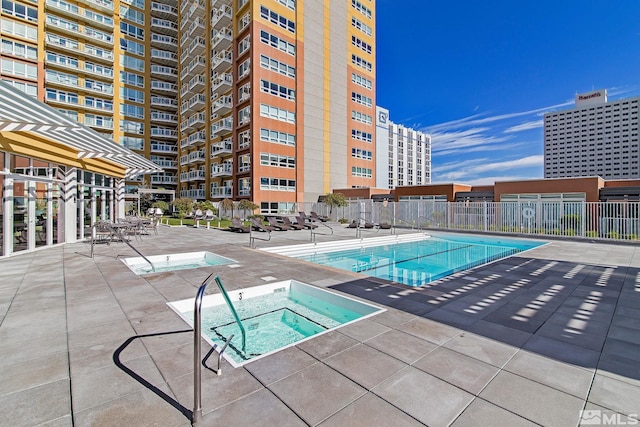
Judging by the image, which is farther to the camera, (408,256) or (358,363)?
(408,256)

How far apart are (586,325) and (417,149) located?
103 m

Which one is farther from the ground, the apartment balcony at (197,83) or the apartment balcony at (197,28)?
the apartment balcony at (197,28)

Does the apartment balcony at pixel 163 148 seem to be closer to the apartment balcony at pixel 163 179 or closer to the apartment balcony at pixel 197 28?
the apartment balcony at pixel 163 179

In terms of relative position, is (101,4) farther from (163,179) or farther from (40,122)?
(40,122)

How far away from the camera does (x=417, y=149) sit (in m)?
101

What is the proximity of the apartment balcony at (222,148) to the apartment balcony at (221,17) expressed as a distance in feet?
46.6

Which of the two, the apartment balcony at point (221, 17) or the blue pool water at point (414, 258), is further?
the apartment balcony at point (221, 17)

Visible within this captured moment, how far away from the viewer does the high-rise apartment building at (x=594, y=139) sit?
85.3 m

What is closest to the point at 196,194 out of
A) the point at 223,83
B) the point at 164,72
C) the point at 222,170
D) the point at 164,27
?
the point at 222,170

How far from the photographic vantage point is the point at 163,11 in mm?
47812


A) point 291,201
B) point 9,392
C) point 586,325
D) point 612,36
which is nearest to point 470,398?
point 586,325

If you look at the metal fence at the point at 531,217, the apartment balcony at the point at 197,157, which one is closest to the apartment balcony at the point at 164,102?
the apartment balcony at the point at 197,157

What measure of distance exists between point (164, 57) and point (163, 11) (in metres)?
7.03

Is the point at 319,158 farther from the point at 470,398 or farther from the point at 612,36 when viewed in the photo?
the point at 470,398
